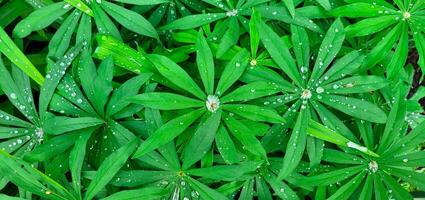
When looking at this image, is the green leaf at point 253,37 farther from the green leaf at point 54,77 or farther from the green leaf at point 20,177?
the green leaf at point 20,177

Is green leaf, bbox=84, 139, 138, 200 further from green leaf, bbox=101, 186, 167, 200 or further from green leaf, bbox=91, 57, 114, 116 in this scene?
green leaf, bbox=91, 57, 114, 116

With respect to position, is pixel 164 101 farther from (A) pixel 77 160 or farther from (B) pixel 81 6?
(B) pixel 81 6

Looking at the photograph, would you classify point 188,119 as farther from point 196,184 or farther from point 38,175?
point 38,175

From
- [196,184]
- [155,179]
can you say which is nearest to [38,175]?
[155,179]

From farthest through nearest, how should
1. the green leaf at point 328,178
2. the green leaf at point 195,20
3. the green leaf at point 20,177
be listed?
1. the green leaf at point 195,20
2. the green leaf at point 328,178
3. the green leaf at point 20,177

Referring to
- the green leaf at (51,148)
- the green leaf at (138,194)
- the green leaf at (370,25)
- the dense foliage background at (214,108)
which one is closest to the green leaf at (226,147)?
the dense foliage background at (214,108)

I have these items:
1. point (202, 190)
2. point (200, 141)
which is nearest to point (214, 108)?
point (200, 141)

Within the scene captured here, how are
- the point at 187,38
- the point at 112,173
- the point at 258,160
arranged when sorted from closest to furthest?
the point at 112,173
the point at 258,160
the point at 187,38
